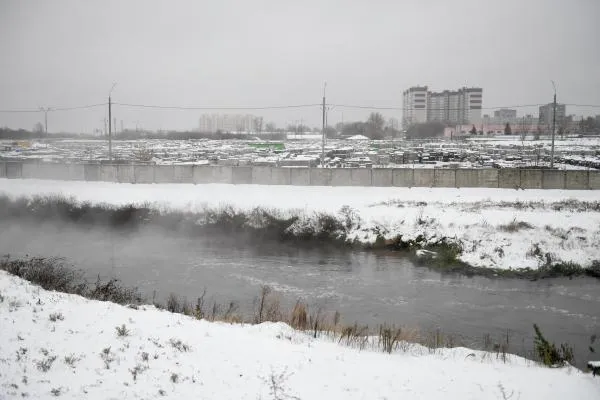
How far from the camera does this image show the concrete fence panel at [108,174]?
1692 inches

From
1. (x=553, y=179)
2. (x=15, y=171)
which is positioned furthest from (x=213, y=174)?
(x=553, y=179)

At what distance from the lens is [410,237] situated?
2653 cm

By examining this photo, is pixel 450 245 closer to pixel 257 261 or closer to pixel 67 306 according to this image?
pixel 257 261

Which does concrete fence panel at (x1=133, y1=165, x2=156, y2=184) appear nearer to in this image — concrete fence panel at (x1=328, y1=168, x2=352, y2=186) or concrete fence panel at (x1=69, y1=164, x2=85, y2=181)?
concrete fence panel at (x1=69, y1=164, x2=85, y2=181)

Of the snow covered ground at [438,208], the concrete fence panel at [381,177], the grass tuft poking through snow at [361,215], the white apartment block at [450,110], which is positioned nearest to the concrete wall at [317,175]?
the concrete fence panel at [381,177]

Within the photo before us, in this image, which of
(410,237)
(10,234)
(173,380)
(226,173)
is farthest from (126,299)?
(226,173)

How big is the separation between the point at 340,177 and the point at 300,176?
3244 millimetres

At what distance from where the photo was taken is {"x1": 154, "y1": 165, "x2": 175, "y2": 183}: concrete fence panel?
4178 centimetres

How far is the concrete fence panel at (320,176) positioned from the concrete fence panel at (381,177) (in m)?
3.50

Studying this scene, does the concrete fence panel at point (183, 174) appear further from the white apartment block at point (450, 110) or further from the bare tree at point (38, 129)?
the white apartment block at point (450, 110)

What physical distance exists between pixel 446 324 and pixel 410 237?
11.1m

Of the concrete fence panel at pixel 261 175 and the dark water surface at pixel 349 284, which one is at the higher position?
the concrete fence panel at pixel 261 175

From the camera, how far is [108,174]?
1703 inches

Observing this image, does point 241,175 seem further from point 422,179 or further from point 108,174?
point 422,179
